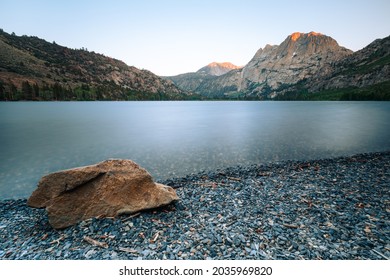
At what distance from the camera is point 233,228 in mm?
9008

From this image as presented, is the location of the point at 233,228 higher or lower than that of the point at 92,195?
lower

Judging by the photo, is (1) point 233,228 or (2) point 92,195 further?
(2) point 92,195

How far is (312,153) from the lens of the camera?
90.1 ft

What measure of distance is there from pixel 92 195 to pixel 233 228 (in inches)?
261

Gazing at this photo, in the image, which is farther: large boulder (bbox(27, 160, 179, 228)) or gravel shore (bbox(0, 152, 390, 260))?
large boulder (bbox(27, 160, 179, 228))

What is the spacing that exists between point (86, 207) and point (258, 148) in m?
25.1

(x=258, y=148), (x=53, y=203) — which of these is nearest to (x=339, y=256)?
(x=53, y=203)

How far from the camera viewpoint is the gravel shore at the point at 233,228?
300 inches

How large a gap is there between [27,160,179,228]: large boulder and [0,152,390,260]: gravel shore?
493 mm

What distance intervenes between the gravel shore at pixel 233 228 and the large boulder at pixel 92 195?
1.62ft

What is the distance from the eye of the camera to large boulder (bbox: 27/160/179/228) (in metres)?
9.92

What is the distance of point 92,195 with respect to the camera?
1033 centimetres

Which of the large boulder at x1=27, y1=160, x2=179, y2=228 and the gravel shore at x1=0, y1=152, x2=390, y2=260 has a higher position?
the large boulder at x1=27, y1=160, x2=179, y2=228
